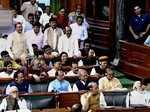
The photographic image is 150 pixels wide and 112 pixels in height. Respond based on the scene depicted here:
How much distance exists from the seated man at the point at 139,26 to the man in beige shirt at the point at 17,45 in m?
2.69

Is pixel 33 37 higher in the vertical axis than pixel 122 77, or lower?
higher

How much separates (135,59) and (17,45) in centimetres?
296

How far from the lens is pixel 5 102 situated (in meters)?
8.75

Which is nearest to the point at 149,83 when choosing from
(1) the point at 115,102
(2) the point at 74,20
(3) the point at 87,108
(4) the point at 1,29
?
(1) the point at 115,102

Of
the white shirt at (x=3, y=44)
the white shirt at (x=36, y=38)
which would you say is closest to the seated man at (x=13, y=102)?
the white shirt at (x=3, y=44)

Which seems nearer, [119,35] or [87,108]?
Result: [87,108]

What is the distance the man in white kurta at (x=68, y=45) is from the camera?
13.1 meters

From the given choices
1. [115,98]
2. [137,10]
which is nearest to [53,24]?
[137,10]

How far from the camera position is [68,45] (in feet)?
43.1

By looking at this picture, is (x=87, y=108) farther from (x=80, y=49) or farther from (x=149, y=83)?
(x=80, y=49)

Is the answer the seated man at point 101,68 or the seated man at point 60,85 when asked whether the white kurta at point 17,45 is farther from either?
the seated man at point 60,85

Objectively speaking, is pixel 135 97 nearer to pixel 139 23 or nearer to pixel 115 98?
pixel 115 98

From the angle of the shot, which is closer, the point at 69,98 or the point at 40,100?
the point at 40,100

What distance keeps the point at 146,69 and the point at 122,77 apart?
34.5 inches
